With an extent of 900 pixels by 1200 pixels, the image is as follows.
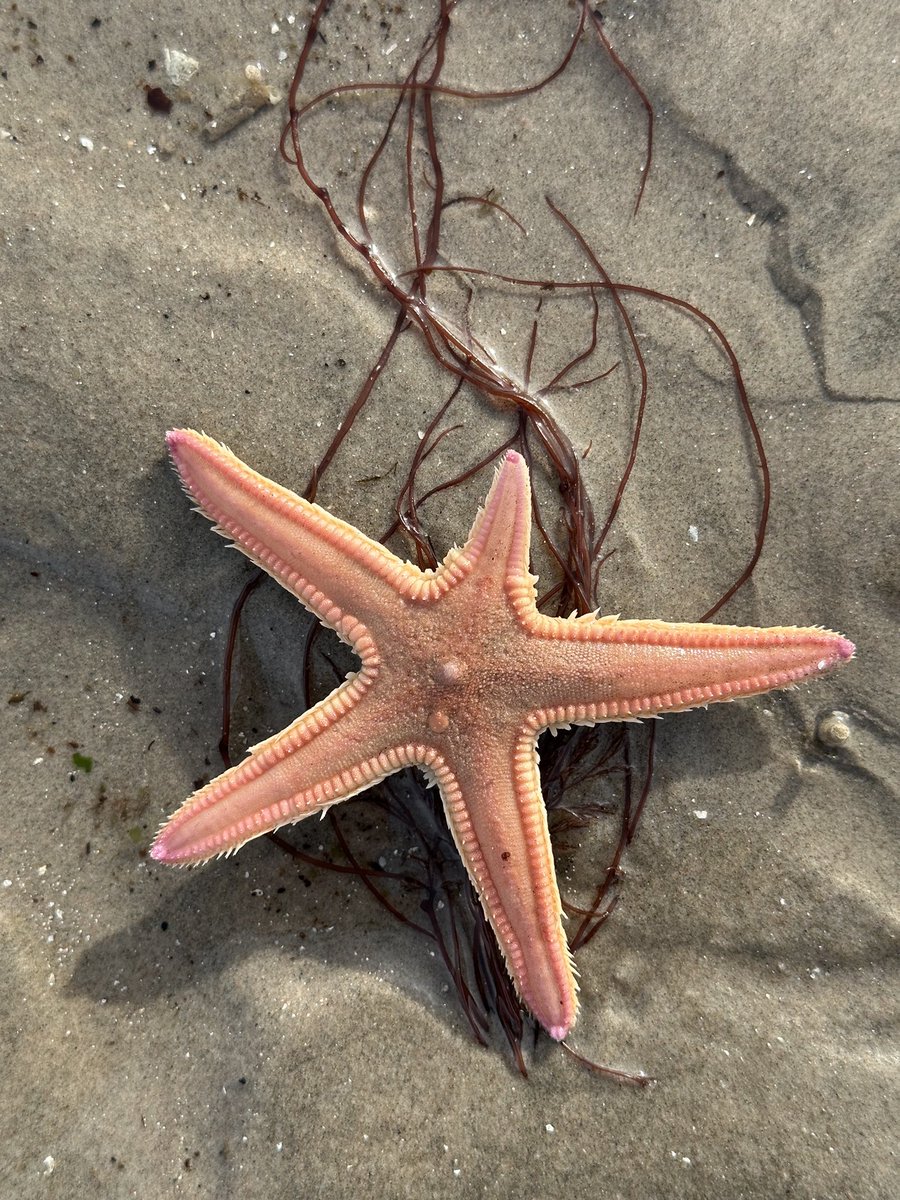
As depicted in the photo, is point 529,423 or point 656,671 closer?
point 656,671

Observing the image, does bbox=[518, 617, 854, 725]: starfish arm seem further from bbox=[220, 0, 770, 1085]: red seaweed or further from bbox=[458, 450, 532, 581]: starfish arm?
bbox=[220, 0, 770, 1085]: red seaweed

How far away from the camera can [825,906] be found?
12.2 ft

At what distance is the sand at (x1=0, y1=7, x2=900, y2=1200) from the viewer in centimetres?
350

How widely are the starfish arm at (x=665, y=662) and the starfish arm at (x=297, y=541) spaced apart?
0.82m

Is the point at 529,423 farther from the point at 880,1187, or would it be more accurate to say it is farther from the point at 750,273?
the point at 880,1187

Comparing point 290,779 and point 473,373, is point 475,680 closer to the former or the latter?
point 290,779

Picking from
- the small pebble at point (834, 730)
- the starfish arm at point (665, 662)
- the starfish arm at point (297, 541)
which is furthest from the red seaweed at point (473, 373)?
the small pebble at point (834, 730)

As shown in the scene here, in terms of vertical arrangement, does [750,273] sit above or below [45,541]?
above

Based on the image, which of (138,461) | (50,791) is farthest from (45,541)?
(50,791)

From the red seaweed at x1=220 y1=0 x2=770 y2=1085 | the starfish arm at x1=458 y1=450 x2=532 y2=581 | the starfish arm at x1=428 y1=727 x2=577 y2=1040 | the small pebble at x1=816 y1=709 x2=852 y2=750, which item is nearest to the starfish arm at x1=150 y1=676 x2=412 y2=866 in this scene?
the starfish arm at x1=428 y1=727 x2=577 y2=1040

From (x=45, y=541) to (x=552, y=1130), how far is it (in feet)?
12.9

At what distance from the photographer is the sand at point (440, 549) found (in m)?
3.50

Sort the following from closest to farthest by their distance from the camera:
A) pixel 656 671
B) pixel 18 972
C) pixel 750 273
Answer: pixel 656 671, pixel 18 972, pixel 750 273

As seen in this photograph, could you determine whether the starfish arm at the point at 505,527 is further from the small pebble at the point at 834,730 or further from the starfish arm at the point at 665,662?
the small pebble at the point at 834,730
